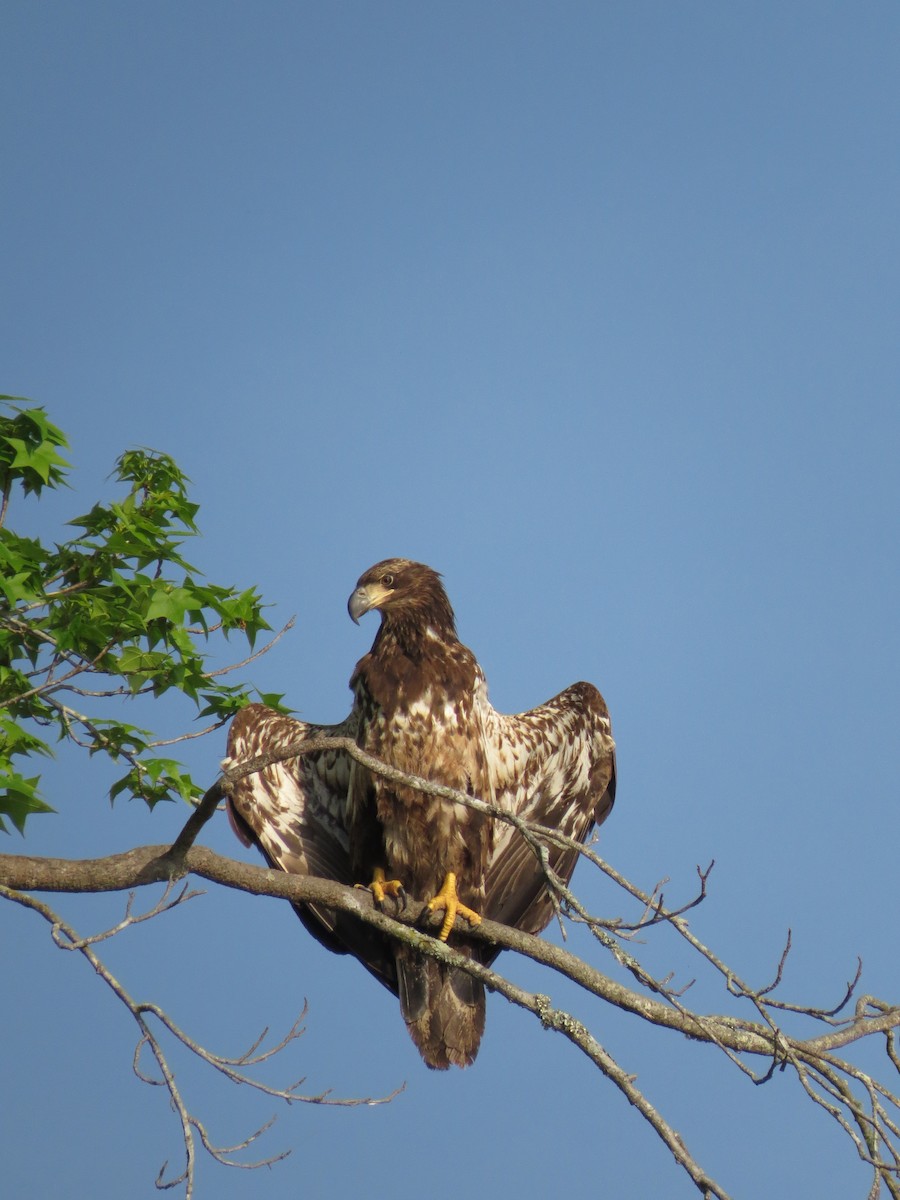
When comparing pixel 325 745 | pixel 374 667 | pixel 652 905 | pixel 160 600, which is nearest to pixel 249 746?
pixel 374 667

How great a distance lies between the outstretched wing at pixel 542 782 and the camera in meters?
6.67

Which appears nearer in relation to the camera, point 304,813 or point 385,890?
point 385,890

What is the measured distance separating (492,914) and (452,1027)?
673mm

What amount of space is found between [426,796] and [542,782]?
0.93m

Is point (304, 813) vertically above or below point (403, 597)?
below

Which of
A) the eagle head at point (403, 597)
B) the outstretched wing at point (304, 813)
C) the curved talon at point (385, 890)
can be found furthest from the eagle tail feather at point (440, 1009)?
the eagle head at point (403, 597)

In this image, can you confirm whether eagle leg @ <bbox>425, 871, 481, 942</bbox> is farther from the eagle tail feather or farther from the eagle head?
the eagle head

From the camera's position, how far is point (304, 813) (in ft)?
22.5

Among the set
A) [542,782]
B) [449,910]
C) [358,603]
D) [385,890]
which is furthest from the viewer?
[542,782]

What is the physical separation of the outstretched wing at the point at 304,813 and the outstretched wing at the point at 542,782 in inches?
28.4

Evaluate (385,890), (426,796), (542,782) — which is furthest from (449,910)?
(542,782)

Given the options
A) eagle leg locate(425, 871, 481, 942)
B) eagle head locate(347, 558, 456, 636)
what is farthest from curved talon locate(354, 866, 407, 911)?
eagle head locate(347, 558, 456, 636)

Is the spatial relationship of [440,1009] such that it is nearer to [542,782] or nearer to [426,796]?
[426,796]

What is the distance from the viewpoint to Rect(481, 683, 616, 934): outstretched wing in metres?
6.67
